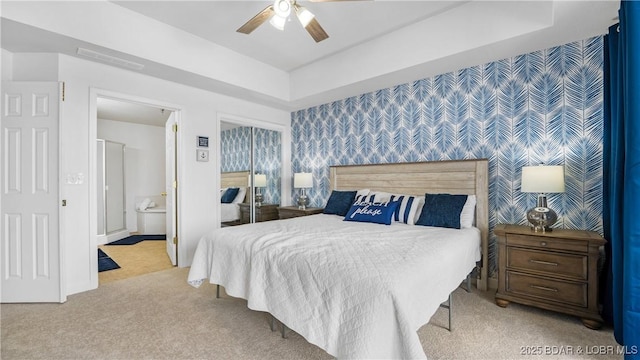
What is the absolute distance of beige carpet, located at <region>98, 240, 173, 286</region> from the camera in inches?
139

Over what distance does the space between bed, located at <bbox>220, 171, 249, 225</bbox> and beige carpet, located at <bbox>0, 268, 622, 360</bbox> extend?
5.33ft

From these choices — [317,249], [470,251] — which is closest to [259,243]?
[317,249]

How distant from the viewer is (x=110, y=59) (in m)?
2.89

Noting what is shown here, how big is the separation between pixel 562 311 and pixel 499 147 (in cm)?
161

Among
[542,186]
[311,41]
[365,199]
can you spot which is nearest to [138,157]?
[311,41]

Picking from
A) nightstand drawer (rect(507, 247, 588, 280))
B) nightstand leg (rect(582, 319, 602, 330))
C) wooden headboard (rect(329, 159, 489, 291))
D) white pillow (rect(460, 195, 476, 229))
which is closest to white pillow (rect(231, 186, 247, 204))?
wooden headboard (rect(329, 159, 489, 291))

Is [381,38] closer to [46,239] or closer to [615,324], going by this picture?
[615,324]

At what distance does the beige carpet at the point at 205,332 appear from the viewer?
6.17 ft

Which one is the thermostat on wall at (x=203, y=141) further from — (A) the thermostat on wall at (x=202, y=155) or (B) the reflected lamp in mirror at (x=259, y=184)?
(B) the reflected lamp in mirror at (x=259, y=184)

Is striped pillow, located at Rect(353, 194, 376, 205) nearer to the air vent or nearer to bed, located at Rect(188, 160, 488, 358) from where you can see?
bed, located at Rect(188, 160, 488, 358)

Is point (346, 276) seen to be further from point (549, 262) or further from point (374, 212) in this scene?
point (549, 262)

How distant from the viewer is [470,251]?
2.49 meters

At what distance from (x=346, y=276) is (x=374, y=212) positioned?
1708mm

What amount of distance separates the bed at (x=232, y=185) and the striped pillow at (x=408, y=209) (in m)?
2.54
